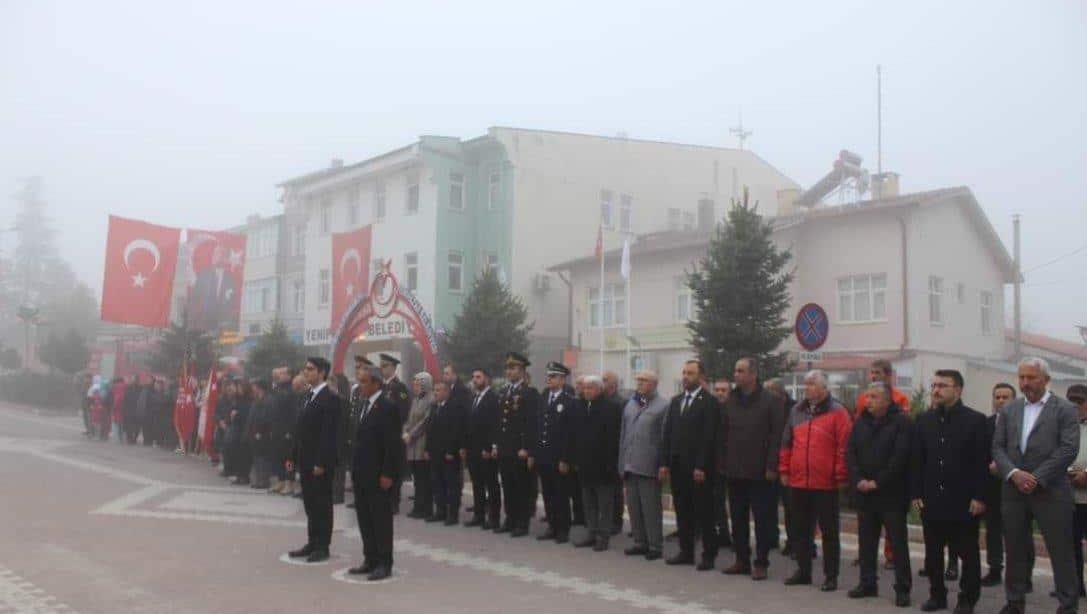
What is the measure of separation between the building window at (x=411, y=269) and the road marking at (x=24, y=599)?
29.5 m

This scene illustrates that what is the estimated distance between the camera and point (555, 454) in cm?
1159

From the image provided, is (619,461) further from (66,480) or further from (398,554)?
(66,480)

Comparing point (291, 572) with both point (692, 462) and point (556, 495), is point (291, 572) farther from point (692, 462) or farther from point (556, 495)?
point (692, 462)

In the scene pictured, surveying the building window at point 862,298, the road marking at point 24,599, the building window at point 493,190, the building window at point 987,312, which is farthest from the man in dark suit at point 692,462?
the building window at point 493,190

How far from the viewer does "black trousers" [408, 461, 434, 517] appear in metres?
13.5

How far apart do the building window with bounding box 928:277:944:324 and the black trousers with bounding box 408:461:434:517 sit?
64.7 feet

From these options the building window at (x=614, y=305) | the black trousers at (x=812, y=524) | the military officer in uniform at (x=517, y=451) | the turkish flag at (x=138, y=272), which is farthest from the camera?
the building window at (x=614, y=305)

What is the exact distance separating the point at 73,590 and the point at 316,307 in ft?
114

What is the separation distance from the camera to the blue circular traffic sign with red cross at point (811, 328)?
45.8ft

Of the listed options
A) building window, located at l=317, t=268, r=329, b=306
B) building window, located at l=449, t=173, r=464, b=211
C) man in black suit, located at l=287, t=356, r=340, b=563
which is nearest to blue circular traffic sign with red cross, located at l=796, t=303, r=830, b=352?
man in black suit, located at l=287, t=356, r=340, b=563

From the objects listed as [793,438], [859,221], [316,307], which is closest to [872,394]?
[793,438]

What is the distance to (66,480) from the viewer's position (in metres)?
16.9

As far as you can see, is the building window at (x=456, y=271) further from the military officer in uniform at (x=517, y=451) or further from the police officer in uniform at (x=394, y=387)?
the military officer in uniform at (x=517, y=451)

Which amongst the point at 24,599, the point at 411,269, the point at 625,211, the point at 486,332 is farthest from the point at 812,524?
the point at 625,211
